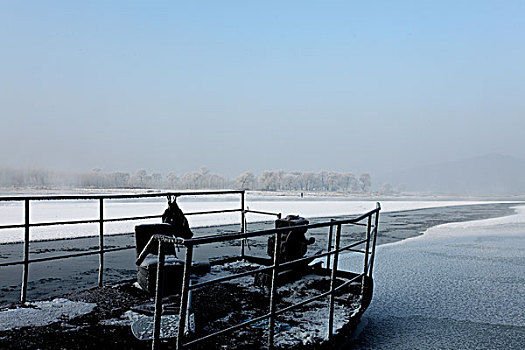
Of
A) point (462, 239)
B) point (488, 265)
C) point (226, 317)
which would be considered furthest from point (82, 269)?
point (462, 239)

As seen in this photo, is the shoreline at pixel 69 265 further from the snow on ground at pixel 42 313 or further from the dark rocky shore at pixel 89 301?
the snow on ground at pixel 42 313

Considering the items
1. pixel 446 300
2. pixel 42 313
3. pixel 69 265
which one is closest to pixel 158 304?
pixel 42 313

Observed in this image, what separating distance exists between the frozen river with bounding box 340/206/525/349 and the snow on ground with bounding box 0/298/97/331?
239cm

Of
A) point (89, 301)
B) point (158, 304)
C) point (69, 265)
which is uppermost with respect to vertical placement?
point (158, 304)

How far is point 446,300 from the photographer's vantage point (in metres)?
5.84

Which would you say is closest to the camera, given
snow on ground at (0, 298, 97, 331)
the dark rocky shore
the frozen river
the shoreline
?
the dark rocky shore

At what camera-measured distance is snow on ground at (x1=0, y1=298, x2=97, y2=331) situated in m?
3.48

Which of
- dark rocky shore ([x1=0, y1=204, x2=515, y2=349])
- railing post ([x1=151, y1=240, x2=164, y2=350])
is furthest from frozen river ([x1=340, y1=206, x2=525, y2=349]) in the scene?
railing post ([x1=151, y1=240, x2=164, y2=350])

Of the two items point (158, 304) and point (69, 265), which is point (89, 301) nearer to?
point (158, 304)

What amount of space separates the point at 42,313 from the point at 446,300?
4.65 meters

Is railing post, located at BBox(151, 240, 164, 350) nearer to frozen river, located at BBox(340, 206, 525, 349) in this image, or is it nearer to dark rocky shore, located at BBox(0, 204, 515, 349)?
dark rocky shore, located at BBox(0, 204, 515, 349)

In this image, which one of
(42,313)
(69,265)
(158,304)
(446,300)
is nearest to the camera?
(158,304)

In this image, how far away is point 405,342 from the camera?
4.20 meters

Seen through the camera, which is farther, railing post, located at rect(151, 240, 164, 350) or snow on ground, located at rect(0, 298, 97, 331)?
snow on ground, located at rect(0, 298, 97, 331)
